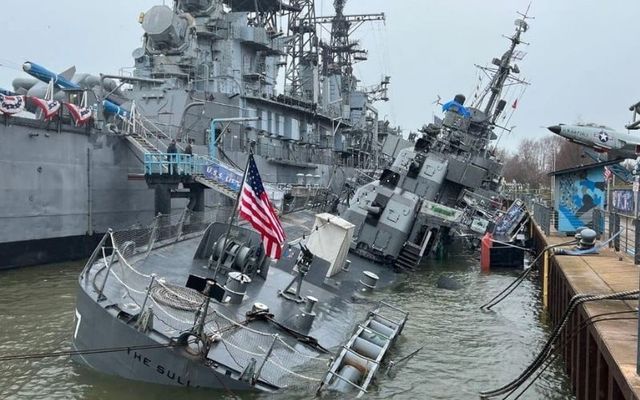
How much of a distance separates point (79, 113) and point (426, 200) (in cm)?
1697

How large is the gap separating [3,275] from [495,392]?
1964cm

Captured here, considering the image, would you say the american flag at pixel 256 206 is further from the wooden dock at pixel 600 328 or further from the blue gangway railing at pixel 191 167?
the blue gangway railing at pixel 191 167

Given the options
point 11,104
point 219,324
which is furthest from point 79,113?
point 219,324

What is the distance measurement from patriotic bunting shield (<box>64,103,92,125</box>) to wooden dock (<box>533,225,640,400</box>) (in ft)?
71.1

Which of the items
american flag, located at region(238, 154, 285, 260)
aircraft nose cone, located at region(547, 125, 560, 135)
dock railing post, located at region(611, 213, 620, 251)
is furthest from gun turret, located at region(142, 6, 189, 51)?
american flag, located at region(238, 154, 285, 260)

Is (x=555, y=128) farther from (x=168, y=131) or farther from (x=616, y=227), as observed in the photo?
(x=168, y=131)

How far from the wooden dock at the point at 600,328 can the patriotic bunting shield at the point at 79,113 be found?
71.1ft

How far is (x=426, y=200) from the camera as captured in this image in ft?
94.4

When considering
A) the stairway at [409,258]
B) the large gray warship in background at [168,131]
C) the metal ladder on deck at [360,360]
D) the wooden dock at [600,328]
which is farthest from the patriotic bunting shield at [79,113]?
the wooden dock at [600,328]

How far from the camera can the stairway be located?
26234 mm

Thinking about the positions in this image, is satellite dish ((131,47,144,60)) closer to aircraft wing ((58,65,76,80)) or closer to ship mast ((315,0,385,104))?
aircraft wing ((58,65,76,80))

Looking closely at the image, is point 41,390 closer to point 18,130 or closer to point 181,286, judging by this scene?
point 181,286

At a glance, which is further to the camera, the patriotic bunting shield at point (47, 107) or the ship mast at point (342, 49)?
the ship mast at point (342, 49)

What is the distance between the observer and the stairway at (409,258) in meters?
26.2
